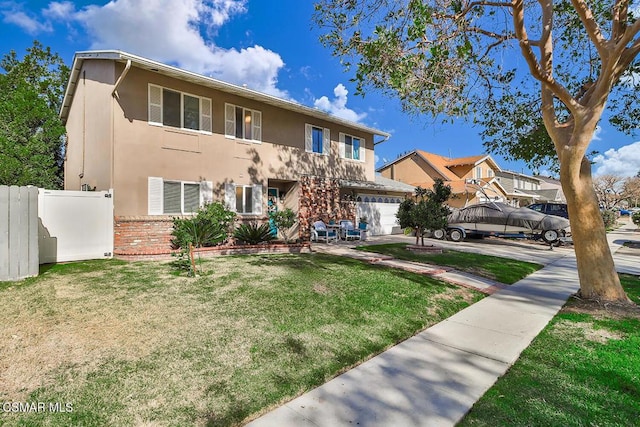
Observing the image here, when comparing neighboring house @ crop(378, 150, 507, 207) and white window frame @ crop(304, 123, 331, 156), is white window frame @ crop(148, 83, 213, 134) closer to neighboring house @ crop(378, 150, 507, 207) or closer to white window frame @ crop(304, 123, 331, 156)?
white window frame @ crop(304, 123, 331, 156)

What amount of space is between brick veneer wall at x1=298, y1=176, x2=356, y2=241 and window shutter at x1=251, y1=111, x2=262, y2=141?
2781 millimetres

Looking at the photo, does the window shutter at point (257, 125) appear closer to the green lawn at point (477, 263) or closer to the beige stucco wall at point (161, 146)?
the beige stucco wall at point (161, 146)

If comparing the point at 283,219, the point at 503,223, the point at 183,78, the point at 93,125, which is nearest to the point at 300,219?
the point at 283,219

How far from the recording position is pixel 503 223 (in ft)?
58.6

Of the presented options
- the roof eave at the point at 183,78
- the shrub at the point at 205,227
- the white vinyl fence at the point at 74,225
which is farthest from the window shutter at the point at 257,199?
the white vinyl fence at the point at 74,225

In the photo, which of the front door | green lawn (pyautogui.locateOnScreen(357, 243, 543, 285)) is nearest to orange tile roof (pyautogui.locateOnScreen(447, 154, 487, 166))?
green lawn (pyautogui.locateOnScreen(357, 243, 543, 285))

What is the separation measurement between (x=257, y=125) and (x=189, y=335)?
11.2 metres

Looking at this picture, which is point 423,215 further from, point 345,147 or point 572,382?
point 572,382

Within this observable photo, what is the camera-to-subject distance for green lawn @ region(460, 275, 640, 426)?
3.04m

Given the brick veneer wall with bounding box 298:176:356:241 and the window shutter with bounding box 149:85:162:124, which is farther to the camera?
the brick veneer wall with bounding box 298:176:356:241

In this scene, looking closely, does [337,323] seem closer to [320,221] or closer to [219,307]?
[219,307]

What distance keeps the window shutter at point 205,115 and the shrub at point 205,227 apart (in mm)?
2983

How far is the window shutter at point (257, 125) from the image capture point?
1416cm

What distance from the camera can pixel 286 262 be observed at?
9.45 m
